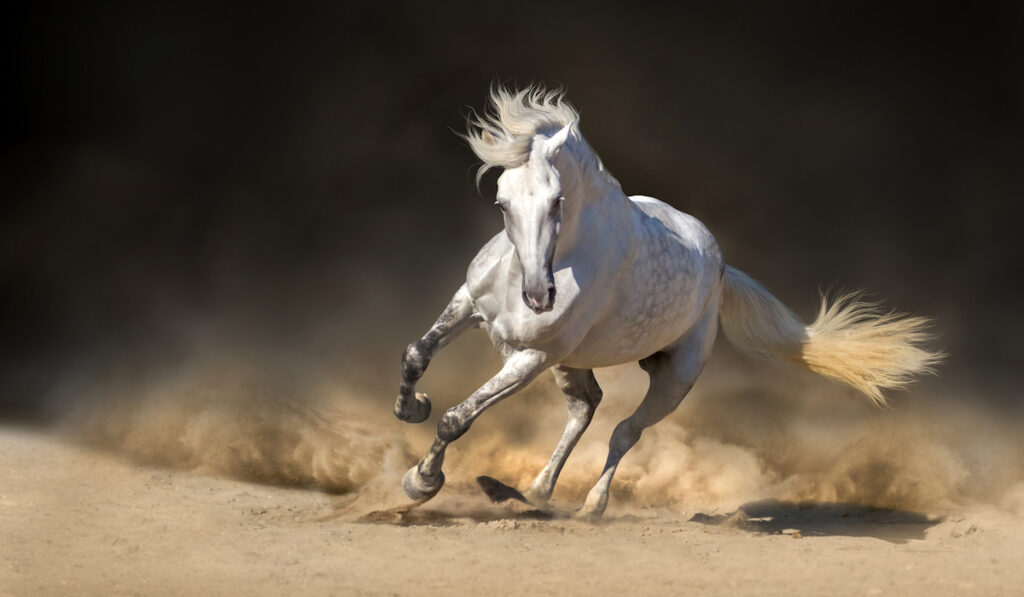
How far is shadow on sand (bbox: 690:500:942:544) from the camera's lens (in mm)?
5512

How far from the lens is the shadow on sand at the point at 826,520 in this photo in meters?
5.51

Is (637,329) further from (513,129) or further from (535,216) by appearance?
(513,129)

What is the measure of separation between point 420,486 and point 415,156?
12.4 feet

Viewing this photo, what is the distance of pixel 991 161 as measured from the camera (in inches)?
310

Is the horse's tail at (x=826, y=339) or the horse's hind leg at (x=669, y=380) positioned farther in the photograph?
the horse's tail at (x=826, y=339)

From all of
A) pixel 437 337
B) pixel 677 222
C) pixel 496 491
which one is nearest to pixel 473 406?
pixel 437 337

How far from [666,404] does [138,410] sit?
10.3ft

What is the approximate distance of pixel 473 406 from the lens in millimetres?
4727

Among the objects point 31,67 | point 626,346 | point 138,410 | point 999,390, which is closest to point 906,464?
point 999,390

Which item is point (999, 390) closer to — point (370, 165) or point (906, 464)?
point (906, 464)

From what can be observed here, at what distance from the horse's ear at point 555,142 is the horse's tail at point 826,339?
5.51 feet

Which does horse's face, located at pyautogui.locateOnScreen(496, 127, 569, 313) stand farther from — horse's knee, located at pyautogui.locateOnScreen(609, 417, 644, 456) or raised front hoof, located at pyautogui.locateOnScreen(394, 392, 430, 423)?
horse's knee, located at pyautogui.locateOnScreen(609, 417, 644, 456)

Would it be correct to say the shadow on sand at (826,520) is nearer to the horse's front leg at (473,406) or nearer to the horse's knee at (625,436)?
the horse's knee at (625,436)

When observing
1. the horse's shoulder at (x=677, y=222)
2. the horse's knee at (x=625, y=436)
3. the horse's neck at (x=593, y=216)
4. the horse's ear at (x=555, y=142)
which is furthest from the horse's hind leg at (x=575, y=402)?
the horse's ear at (x=555, y=142)
